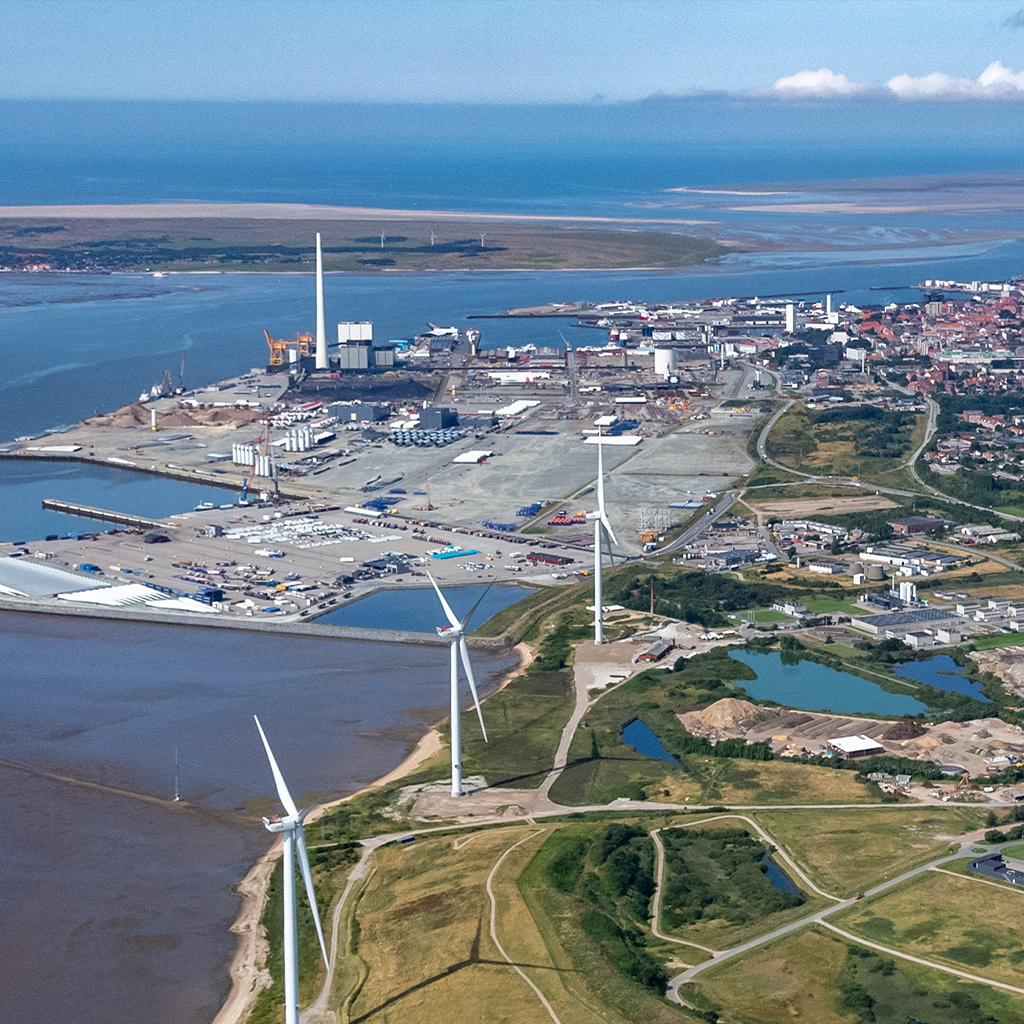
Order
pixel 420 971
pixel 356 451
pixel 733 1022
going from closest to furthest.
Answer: pixel 733 1022 → pixel 420 971 → pixel 356 451

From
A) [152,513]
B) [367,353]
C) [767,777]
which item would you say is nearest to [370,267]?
[367,353]

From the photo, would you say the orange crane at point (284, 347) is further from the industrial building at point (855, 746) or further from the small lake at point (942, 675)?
the industrial building at point (855, 746)

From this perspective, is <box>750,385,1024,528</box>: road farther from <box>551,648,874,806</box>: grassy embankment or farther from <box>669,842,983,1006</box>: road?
<box>669,842,983,1006</box>: road

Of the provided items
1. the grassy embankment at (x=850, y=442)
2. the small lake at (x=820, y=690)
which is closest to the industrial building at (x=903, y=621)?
the small lake at (x=820, y=690)

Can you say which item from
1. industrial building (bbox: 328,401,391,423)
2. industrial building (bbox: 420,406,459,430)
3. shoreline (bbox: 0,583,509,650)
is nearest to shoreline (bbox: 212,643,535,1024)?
shoreline (bbox: 0,583,509,650)

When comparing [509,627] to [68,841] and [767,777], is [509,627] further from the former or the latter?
[68,841]
